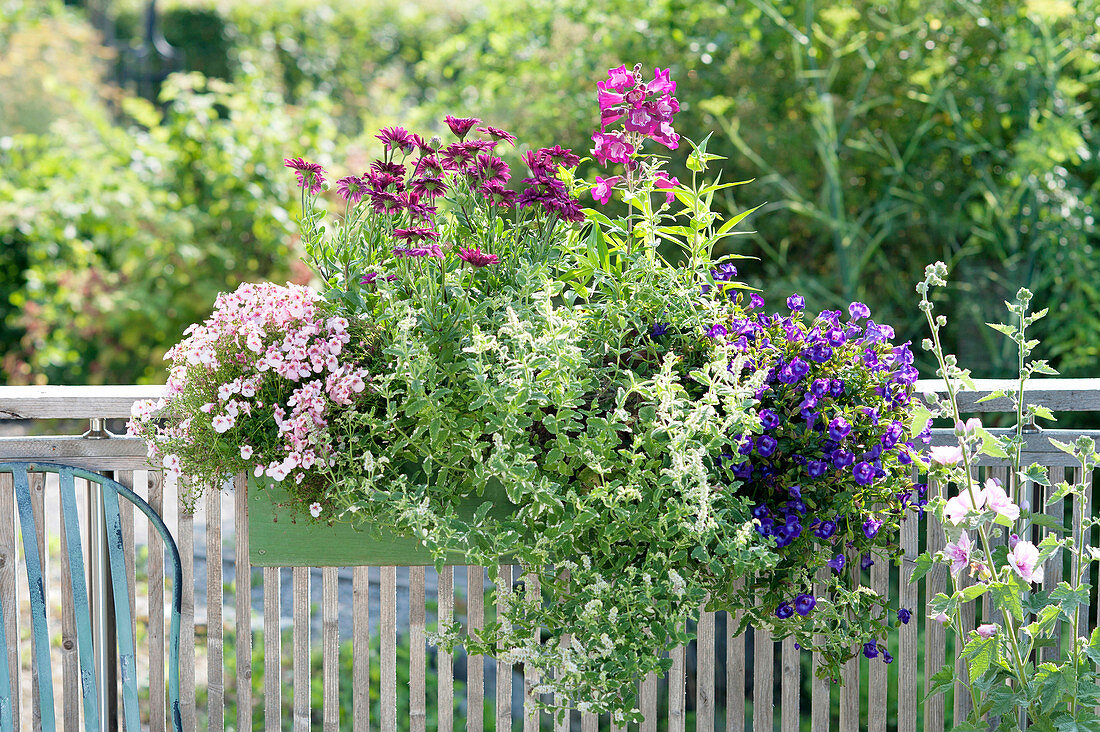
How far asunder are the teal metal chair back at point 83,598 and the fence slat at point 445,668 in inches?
17.4

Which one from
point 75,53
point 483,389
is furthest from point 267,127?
point 75,53

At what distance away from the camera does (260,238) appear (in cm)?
410

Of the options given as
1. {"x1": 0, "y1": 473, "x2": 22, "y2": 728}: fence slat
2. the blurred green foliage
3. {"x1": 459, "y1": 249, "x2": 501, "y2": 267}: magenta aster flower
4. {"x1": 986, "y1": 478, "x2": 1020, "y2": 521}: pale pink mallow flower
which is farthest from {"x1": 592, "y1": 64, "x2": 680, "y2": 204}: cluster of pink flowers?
the blurred green foliage

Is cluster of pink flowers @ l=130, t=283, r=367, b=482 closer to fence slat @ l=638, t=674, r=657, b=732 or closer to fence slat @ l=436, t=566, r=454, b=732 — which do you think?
fence slat @ l=436, t=566, r=454, b=732

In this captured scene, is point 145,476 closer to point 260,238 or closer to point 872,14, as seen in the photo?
point 260,238

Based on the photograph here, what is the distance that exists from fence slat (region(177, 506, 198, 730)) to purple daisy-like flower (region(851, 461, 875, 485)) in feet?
3.63

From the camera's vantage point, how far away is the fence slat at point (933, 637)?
1.72m

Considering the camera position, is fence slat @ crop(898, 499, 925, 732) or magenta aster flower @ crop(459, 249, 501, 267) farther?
fence slat @ crop(898, 499, 925, 732)

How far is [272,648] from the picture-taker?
5.43ft

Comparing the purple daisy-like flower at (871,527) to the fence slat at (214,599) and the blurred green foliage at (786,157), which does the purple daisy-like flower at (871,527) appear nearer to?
the fence slat at (214,599)

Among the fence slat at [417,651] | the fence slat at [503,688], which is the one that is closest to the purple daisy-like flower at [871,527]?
the fence slat at [503,688]

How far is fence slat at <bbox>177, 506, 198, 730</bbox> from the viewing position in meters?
1.65

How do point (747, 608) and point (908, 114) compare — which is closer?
point (747, 608)

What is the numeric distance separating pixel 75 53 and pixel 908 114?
29.2 feet
